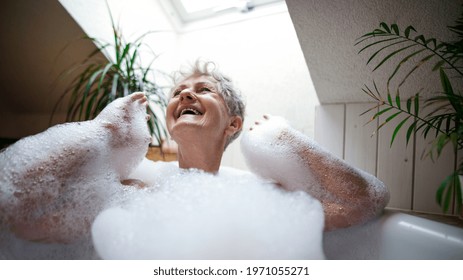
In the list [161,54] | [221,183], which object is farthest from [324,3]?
[161,54]

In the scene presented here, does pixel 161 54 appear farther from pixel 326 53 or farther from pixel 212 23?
pixel 326 53

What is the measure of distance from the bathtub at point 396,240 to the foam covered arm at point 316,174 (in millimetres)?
45

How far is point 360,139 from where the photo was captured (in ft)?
4.65

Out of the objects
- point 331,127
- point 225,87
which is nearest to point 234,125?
point 225,87

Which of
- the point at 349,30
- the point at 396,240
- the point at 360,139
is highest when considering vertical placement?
the point at 349,30

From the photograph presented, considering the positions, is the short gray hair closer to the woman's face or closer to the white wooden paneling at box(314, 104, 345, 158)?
the woman's face

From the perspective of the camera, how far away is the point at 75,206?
2.98 feet

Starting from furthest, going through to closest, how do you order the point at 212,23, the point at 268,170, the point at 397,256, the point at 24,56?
the point at 212,23 → the point at 24,56 → the point at 268,170 → the point at 397,256

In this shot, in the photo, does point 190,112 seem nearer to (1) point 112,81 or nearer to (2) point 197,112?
(2) point 197,112

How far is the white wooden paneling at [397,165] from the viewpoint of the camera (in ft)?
4.30

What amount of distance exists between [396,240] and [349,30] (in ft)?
2.57

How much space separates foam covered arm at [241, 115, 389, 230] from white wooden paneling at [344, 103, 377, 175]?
16.5 inches
